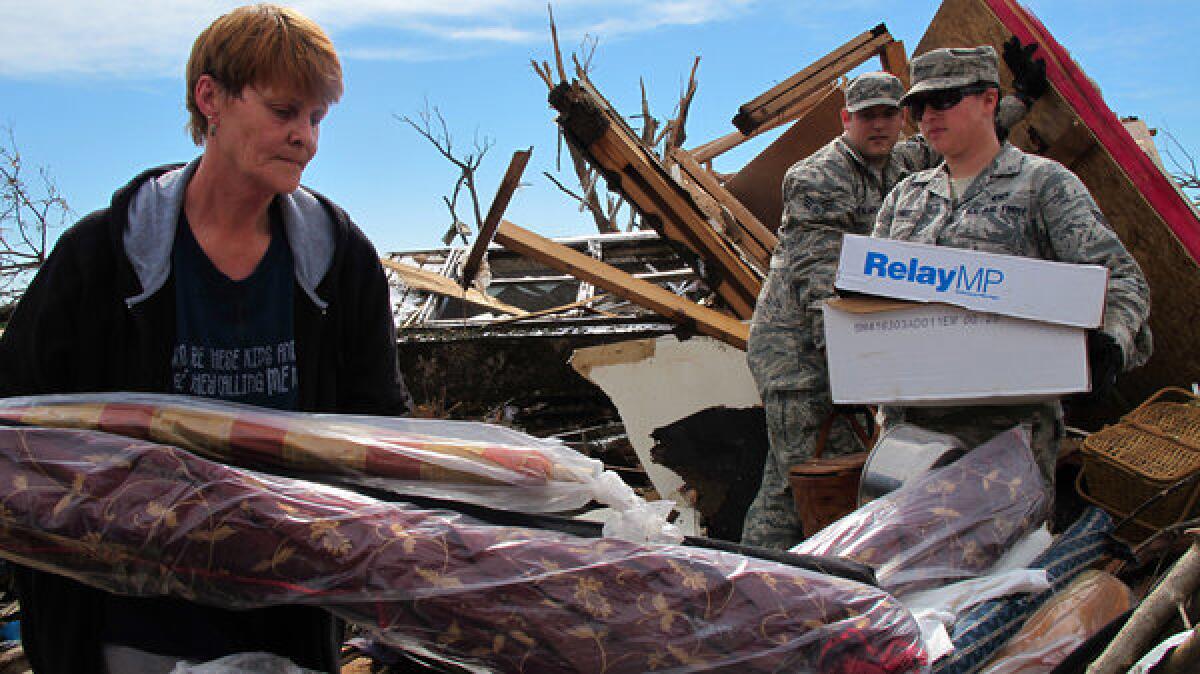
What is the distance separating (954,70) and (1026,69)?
4.44ft

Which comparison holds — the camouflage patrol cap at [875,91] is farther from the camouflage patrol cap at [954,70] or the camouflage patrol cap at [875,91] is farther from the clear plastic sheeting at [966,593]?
the clear plastic sheeting at [966,593]

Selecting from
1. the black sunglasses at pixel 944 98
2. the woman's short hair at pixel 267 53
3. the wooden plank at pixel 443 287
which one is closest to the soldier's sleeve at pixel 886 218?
the black sunglasses at pixel 944 98

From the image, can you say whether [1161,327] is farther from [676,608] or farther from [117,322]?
[117,322]

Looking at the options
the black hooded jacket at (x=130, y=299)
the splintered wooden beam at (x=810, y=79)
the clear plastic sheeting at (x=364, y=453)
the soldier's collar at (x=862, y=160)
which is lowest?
the clear plastic sheeting at (x=364, y=453)

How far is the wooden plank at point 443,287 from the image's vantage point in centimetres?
642

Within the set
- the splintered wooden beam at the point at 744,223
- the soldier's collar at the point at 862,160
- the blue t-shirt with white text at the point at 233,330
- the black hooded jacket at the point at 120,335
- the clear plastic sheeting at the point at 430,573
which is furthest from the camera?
the splintered wooden beam at the point at 744,223

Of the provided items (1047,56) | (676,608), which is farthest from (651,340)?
(676,608)

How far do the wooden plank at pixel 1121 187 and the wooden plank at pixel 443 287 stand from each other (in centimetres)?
327

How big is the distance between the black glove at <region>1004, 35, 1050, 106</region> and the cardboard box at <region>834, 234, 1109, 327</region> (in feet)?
5.50

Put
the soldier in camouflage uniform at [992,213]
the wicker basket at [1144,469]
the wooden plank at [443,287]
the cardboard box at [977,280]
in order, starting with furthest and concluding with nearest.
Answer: the wooden plank at [443,287] < the wicker basket at [1144,469] < the soldier in camouflage uniform at [992,213] < the cardboard box at [977,280]

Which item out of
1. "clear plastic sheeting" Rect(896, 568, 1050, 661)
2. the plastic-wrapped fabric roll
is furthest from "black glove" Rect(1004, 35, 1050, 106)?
"clear plastic sheeting" Rect(896, 568, 1050, 661)

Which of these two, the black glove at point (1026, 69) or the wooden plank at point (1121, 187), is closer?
the wooden plank at point (1121, 187)

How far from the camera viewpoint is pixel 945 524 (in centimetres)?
216

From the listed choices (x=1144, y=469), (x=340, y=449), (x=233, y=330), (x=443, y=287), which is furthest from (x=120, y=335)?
(x=443, y=287)
